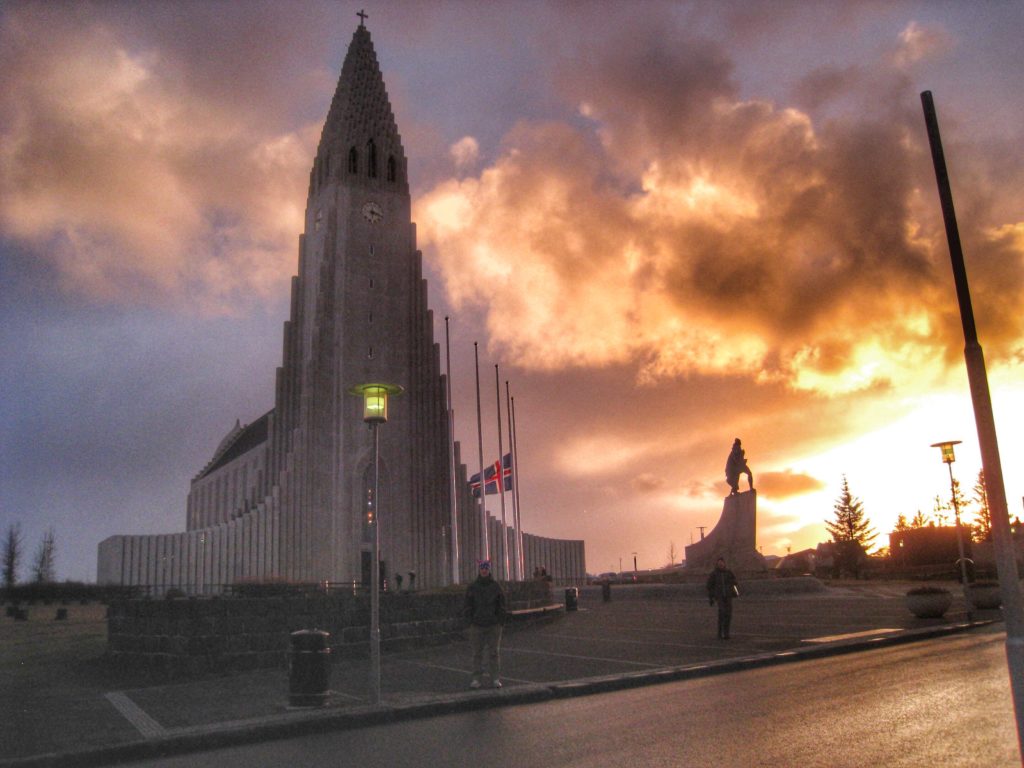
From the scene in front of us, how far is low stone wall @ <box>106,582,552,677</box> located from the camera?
15406mm

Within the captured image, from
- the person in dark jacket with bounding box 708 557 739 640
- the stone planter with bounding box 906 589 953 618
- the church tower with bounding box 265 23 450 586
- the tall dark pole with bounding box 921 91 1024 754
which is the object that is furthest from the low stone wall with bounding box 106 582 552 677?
the church tower with bounding box 265 23 450 586

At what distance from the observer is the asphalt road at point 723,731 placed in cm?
770

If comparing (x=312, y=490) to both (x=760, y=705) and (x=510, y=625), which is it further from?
(x=760, y=705)

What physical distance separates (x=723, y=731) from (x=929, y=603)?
1598 centimetres

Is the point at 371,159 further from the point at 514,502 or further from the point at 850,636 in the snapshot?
the point at 850,636

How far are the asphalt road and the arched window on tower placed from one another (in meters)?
57.8

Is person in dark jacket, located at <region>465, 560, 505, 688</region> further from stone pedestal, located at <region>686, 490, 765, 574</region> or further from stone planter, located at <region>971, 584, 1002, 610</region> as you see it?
stone pedestal, located at <region>686, 490, 765, 574</region>

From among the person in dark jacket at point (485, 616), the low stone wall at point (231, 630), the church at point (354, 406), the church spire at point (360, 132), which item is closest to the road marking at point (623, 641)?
the low stone wall at point (231, 630)

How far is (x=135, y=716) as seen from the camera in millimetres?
10820

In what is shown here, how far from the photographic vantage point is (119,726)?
10102 millimetres

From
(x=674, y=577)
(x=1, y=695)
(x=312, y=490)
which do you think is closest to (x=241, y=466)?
(x=312, y=490)

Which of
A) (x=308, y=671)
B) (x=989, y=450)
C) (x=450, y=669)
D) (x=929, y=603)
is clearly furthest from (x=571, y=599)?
(x=989, y=450)

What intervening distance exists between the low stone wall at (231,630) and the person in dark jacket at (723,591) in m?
6.84

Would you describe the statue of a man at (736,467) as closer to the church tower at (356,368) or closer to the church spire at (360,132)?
the church tower at (356,368)
